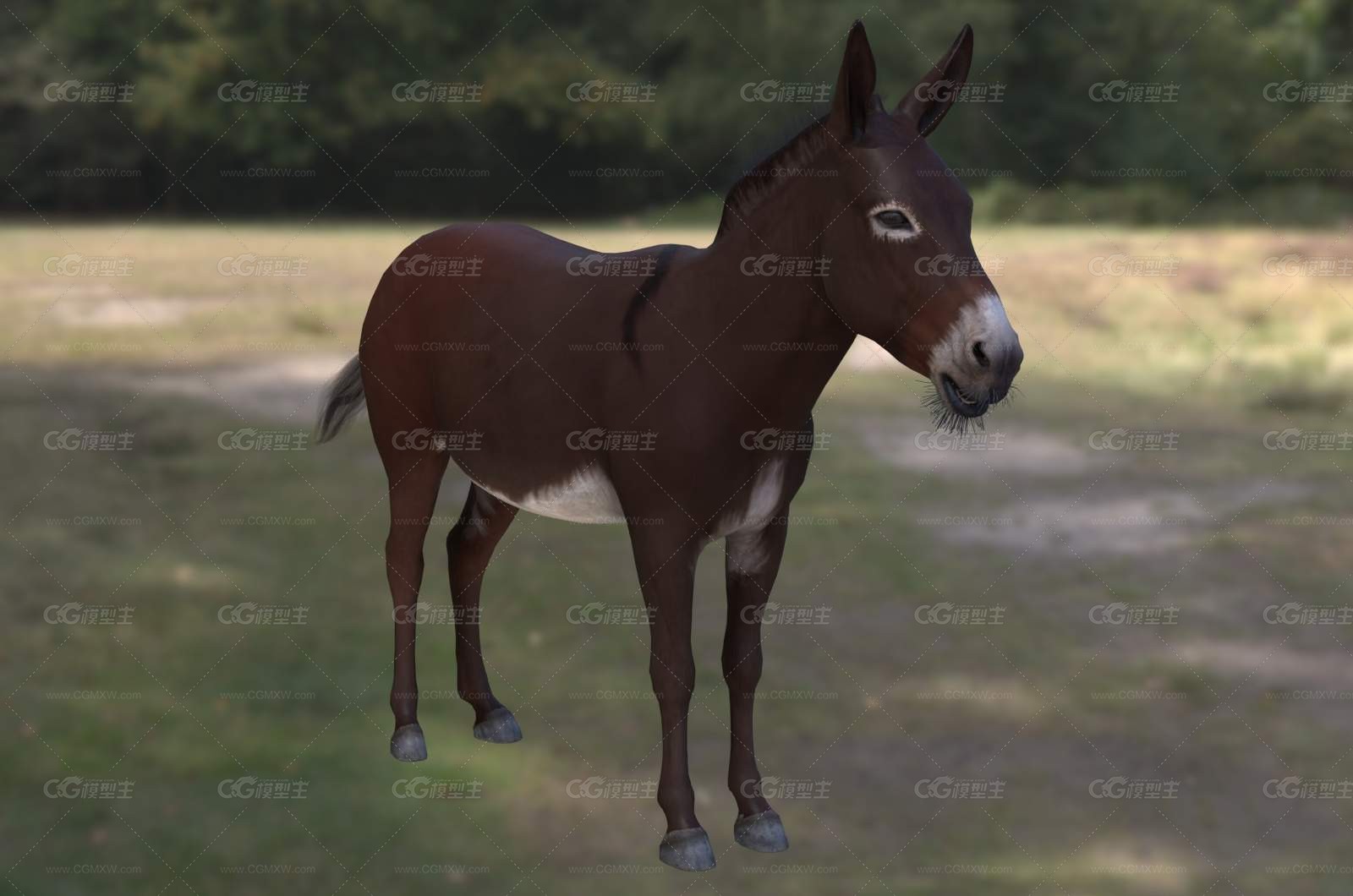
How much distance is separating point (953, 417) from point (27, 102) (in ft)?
123

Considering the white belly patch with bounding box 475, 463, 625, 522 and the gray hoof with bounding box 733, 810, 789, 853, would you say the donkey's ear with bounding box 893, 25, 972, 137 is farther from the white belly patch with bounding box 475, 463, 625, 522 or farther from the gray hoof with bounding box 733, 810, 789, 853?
the gray hoof with bounding box 733, 810, 789, 853

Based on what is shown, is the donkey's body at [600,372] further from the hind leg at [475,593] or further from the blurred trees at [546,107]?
the blurred trees at [546,107]

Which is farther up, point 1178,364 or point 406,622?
point 406,622

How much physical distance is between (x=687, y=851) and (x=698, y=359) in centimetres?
199

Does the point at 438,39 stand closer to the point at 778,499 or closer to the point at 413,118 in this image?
the point at 413,118

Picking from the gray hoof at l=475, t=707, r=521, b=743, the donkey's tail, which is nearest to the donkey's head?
the gray hoof at l=475, t=707, r=521, b=743

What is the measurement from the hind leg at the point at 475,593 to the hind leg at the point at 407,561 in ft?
0.65

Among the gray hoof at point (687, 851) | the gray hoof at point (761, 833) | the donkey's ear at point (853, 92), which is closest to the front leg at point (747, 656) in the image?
the gray hoof at point (761, 833)

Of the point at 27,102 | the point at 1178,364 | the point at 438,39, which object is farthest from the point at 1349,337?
the point at 27,102

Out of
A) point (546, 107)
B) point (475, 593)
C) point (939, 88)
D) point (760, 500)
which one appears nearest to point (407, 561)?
point (475, 593)

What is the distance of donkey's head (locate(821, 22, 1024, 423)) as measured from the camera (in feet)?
16.7

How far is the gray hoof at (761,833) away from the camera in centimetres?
604

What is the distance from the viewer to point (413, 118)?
3653cm

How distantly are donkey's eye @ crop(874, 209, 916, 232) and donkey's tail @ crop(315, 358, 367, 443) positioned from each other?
10.7ft
